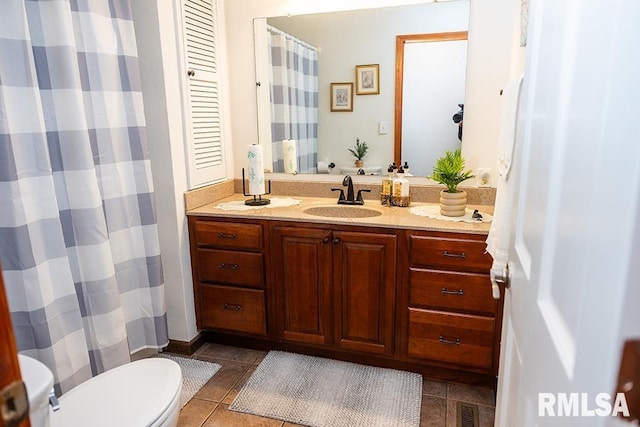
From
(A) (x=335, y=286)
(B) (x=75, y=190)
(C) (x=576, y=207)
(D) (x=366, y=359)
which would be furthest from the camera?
(D) (x=366, y=359)

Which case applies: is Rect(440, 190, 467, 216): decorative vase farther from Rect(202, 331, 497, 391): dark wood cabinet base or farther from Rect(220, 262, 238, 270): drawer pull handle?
Rect(220, 262, 238, 270): drawer pull handle

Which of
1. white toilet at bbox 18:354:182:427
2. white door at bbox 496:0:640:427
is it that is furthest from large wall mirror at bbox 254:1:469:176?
white toilet at bbox 18:354:182:427

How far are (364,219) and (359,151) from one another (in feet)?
1.97

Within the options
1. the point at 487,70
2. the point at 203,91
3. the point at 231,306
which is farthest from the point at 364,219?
the point at 203,91

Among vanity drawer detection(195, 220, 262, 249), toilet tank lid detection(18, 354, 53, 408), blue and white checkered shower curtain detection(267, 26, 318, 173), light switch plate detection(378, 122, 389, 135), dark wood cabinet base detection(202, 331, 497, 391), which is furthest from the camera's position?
blue and white checkered shower curtain detection(267, 26, 318, 173)

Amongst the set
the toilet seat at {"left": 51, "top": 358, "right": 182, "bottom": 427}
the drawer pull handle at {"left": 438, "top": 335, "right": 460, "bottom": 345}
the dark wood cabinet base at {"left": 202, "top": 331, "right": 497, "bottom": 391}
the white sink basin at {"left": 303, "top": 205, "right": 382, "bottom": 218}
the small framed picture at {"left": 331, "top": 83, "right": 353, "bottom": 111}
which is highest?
the small framed picture at {"left": 331, "top": 83, "right": 353, "bottom": 111}

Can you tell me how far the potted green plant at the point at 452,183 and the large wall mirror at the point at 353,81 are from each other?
0.85 feet

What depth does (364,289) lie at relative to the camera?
2.16 meters

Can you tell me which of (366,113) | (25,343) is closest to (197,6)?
(366,113)

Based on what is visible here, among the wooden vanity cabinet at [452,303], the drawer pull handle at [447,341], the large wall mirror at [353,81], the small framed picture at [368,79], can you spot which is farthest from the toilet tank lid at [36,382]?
the small framed picture at [368,79]

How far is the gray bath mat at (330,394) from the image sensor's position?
6.36 ft

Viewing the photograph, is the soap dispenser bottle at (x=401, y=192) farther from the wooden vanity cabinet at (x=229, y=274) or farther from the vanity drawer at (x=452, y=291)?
the wooden vanity cabinet at (x=229, y=274)

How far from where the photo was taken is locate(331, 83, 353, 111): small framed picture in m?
2.54

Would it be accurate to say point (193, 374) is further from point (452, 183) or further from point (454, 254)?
point (452, 183)
